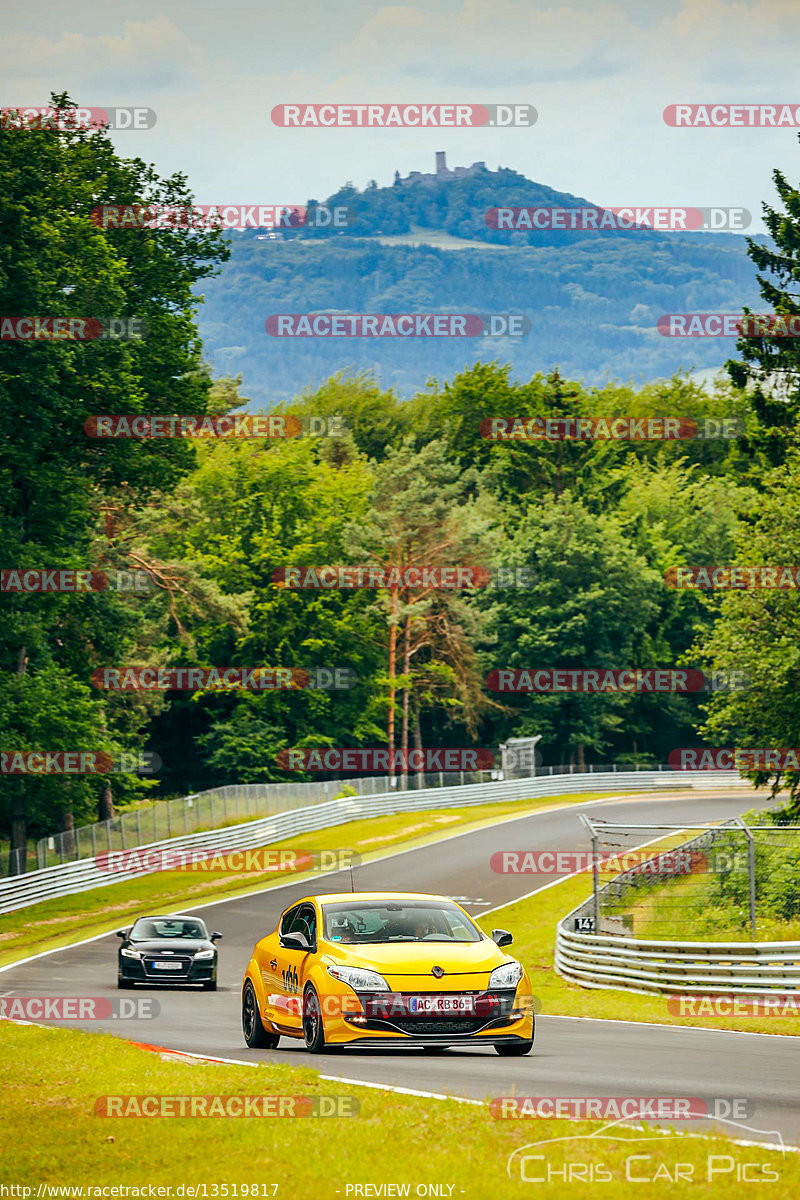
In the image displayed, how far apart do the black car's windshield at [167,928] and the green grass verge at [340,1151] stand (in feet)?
49.3

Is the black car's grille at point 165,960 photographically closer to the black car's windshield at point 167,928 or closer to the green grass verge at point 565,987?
the black car's windshield at point 167,928

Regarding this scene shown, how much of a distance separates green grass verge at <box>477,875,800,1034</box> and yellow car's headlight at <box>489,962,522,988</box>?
4.87m

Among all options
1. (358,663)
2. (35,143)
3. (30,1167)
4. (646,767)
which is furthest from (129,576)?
(30,1167)

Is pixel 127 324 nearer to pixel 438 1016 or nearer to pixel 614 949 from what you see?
pixel 614 949

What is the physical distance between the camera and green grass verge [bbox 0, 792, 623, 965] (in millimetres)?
38219

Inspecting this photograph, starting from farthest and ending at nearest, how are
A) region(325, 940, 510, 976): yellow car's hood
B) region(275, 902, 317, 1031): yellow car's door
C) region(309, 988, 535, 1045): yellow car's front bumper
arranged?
region(275, 902, 317, 1031): yellow car's door < region(325, 940, 510, 976): yellow car's hood < region(309, 988, 535, 1045): yellow car's front bumper

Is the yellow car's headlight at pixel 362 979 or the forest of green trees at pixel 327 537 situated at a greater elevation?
the forest of green trees at pixel 327 537

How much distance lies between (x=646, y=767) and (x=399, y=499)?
2026cm

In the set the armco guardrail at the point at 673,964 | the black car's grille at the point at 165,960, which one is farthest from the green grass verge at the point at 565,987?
the black car's grille at the point at 165,960

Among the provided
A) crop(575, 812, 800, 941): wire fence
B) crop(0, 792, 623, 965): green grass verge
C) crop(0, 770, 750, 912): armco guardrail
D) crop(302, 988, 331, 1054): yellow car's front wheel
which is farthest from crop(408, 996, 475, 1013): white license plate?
crop(0, 770, 750, 912): armco guardrail

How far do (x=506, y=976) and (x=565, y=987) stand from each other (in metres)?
12.9

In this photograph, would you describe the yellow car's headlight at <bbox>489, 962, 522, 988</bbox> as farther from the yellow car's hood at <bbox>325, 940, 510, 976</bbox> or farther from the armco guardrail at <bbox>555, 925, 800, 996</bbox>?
the armco guardrail at <bbox>555, 925, 800, 996</bbox>

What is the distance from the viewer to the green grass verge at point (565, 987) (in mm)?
18156

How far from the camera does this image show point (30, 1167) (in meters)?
8.70
